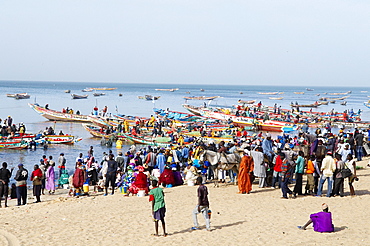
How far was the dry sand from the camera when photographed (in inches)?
331

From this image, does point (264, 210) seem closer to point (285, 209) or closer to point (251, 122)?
point (285, 209)

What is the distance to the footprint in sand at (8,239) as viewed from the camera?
841 cm

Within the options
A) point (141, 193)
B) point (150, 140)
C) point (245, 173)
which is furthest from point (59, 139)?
point (245, 173)

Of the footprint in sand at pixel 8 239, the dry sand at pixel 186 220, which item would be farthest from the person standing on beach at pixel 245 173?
the footprint in sand at pixel 8 239

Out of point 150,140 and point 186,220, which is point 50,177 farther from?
point 150,140

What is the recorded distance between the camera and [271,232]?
8.76 m

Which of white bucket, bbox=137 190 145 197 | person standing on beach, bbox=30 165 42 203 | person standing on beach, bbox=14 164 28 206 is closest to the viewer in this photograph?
person standing on beach, bbox=14 164 28 206

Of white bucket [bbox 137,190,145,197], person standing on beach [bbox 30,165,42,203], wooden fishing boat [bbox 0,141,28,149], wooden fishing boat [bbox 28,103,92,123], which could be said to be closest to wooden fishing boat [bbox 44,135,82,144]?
wooden fishing boat [bbox 0,141,28,149]

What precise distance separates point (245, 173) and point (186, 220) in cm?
305

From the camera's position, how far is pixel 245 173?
40.4 ft

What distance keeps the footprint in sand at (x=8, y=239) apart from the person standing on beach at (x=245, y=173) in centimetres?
621

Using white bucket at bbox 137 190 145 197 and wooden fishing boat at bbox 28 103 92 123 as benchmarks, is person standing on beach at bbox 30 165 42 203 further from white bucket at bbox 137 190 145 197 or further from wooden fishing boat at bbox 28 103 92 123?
wooden fishing boat at bbox 28 103 92 123

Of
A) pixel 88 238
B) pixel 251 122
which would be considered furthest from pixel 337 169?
pixel 251 122

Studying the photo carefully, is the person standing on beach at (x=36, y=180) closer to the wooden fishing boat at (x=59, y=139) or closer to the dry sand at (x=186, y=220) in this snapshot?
the dry sand at (x=186, y=220)
